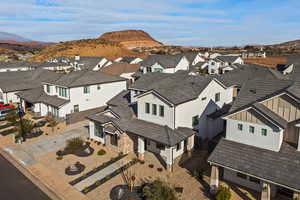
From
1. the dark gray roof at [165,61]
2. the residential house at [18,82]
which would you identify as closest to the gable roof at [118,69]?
the dark gray roof at [165,61]

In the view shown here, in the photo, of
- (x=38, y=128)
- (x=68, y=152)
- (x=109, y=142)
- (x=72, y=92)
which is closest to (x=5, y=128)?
(x=38, y=128)

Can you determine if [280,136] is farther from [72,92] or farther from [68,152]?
[72,92]

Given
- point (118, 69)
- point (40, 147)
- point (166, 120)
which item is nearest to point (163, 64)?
point (118, 69)

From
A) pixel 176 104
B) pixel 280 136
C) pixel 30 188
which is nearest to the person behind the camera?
pixel 280 136

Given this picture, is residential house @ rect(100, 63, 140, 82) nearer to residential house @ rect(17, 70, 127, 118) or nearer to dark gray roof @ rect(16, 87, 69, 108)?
residential house @ rect(17, 70, 127, 118)

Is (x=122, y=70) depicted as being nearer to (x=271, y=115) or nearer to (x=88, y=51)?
(x=271, y=115)

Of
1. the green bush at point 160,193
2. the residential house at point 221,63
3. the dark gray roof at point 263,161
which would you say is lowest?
the green bush at point 160,193

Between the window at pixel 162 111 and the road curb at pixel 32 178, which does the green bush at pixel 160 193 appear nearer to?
the road curb at pixel 32 178
